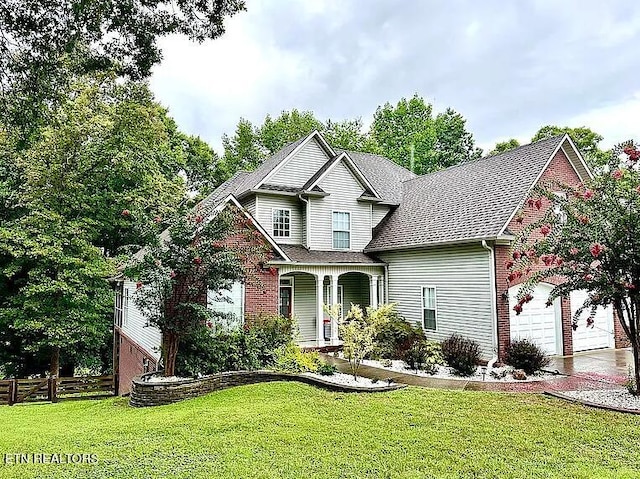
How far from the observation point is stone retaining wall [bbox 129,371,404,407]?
959 cm

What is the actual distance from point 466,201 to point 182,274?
34.4ft

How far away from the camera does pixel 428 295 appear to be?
1609 centimetres

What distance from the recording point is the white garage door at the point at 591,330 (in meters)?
14.9

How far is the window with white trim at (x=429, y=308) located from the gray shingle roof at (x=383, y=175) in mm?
5362

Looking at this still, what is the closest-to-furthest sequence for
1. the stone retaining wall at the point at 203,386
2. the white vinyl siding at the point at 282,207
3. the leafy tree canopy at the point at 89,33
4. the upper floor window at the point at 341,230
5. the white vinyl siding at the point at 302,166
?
the leafy tree canopy at the point at 89,33
the stone retaining wall at the point at 203,386
the white vinyl siding at the point at 282,207
the white vinyl siding at the point at 302,166
the upper floor window at the point at 341,230

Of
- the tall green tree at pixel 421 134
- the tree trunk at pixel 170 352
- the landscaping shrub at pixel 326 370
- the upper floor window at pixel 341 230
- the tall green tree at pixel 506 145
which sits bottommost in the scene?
the landscaping shrub at pixel 326 370

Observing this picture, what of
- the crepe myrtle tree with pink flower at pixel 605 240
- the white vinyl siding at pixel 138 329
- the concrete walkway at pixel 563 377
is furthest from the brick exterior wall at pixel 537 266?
the white vinyl siding at pixel 138 329

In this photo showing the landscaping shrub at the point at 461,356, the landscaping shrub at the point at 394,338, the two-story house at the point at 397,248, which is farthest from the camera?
the landscaping shrub at the point at 394,338

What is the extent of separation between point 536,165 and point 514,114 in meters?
17.7

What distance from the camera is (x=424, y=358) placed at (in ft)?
41.0

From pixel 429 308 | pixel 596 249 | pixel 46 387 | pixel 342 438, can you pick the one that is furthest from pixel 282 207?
pixel 342 438

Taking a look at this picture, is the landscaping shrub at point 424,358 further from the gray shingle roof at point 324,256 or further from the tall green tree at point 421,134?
the tall green tree at point 421,134

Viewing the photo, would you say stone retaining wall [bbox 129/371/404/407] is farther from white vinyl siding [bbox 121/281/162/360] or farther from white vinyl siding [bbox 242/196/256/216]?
white vinyl siding [bbox 242/196/256/216]

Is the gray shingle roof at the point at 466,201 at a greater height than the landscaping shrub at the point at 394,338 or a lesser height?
greater
